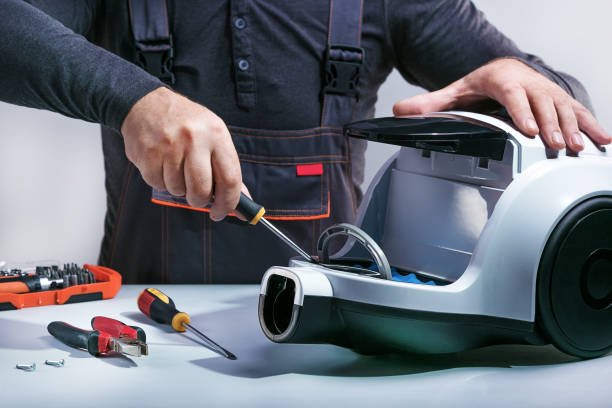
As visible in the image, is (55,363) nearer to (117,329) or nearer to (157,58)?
(117,329)

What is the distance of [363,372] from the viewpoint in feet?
2.38

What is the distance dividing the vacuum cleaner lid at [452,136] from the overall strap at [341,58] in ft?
1.49

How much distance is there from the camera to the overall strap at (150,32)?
3.84ft

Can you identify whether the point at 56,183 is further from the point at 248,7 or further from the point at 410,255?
the point at 410,255

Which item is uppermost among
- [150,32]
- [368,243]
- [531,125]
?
[150,32]

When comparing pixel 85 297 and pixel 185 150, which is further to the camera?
pixel 85 297

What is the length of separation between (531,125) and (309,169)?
0.50 metres

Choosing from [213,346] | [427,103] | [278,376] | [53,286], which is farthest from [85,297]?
[427,103]

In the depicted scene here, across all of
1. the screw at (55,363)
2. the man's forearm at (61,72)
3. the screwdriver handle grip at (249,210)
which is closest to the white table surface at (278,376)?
the screw at (55,363)

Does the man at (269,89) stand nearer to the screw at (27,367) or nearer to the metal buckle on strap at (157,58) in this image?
the metal buckle on strap at (157,58)

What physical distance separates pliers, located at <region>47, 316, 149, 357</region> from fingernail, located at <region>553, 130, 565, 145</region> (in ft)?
1.37

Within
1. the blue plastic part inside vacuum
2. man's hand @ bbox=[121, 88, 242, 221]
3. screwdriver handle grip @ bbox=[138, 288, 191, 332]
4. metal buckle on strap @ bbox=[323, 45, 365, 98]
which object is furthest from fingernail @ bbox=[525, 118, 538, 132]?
metal buckle on strap @ bbox=[323, 45, 365, 98]

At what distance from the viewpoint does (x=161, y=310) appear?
0.88 m

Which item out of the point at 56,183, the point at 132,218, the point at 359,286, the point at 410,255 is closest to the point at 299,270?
the point at 359,286
